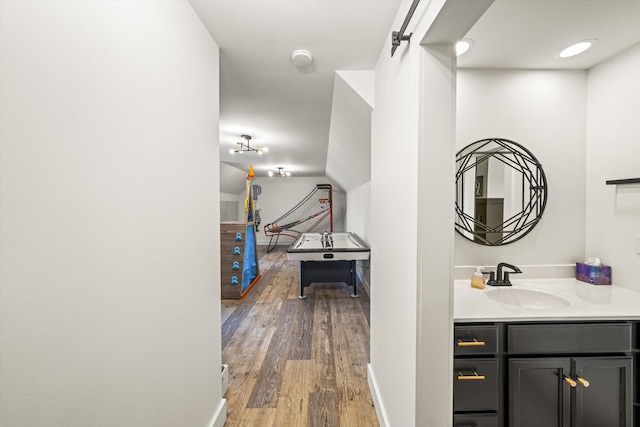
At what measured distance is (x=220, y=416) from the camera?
160cm

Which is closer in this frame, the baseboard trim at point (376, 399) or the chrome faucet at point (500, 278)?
the baseboard trim at point (376, 399)

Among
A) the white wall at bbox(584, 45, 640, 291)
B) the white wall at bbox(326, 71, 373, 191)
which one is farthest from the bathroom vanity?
the white wall at bbox(326, 71, 373, 191)

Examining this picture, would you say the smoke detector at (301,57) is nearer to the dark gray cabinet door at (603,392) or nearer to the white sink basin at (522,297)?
the white sink basin at (522,297)

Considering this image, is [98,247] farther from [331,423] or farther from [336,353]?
[336,353]

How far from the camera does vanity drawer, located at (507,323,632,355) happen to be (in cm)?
119

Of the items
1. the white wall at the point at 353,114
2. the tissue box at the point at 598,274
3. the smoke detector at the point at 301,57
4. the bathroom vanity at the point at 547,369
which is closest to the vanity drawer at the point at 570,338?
the bathroom vanity at the point at 547,369

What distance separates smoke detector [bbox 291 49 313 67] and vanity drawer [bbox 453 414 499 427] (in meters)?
2.17

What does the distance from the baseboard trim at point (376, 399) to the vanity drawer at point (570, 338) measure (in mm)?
841

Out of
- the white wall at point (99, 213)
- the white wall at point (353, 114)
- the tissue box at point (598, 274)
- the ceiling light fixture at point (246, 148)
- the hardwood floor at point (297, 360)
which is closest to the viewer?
the white wall at point (99, 213)

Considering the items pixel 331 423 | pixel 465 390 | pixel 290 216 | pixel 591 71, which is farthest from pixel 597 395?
pixel 290 216

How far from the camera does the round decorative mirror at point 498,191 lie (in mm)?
1771

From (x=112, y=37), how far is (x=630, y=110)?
2.61m

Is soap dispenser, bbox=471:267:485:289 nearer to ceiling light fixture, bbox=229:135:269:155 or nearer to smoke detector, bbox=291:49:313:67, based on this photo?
smoke detector, bbox=291:49:313:67

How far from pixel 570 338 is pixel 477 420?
23.2 inches
